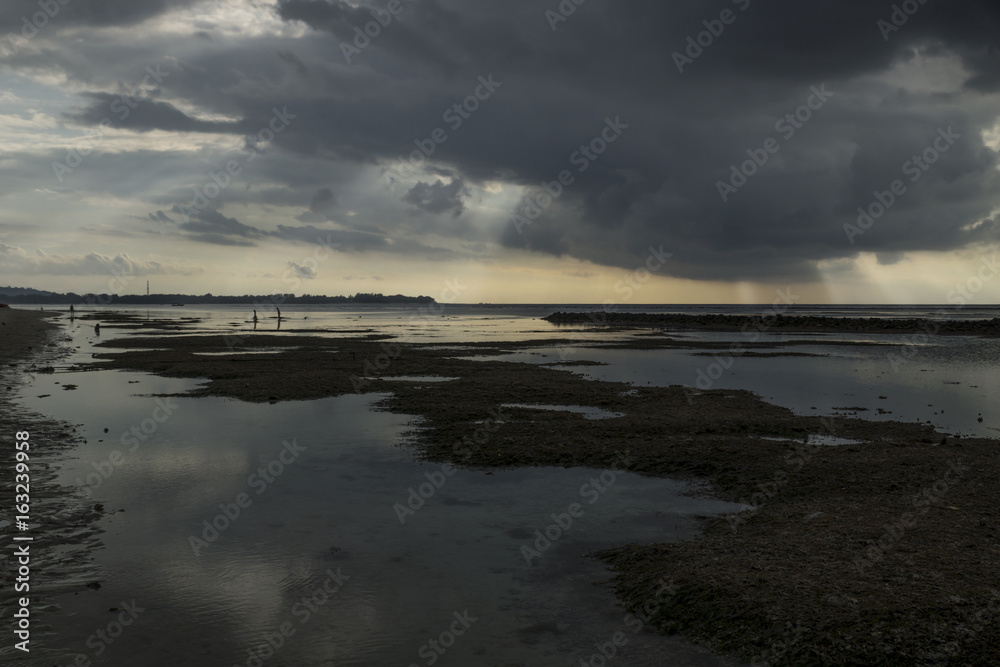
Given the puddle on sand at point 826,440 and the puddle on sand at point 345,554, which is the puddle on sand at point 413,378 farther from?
the puddle on sand at point 826,440

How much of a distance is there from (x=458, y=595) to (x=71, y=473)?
35.3 ft

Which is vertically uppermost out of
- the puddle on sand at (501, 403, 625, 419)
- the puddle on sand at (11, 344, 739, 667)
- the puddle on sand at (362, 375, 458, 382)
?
the puddle on sand at (362, 375, 458, 382)

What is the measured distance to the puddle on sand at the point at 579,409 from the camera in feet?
71.3

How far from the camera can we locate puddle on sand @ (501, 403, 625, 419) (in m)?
21.7

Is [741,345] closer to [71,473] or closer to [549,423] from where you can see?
[549,423]

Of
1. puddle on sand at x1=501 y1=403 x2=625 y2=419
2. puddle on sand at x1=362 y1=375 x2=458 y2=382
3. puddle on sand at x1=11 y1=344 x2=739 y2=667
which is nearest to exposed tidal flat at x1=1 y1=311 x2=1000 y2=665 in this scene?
puddle on sand at x1=11 y1=344 x2=739 y2=667

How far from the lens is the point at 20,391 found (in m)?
26.0

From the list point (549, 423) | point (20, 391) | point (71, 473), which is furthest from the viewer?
point (20, 391)

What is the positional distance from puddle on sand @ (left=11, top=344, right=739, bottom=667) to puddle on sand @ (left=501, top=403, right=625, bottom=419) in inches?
258

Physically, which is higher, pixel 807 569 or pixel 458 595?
pixel 807 569

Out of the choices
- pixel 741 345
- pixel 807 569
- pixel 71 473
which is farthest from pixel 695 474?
pixel 741 345

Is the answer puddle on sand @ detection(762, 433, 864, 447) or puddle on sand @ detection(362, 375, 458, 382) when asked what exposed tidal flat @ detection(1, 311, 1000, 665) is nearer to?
puddle on sand @ detection(762, 433, 864, 447)

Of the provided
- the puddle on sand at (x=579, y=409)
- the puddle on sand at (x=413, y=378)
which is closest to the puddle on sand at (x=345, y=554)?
the puddle on sand at (x=579, y=409)

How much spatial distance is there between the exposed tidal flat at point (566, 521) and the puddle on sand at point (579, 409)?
0.22 metres
